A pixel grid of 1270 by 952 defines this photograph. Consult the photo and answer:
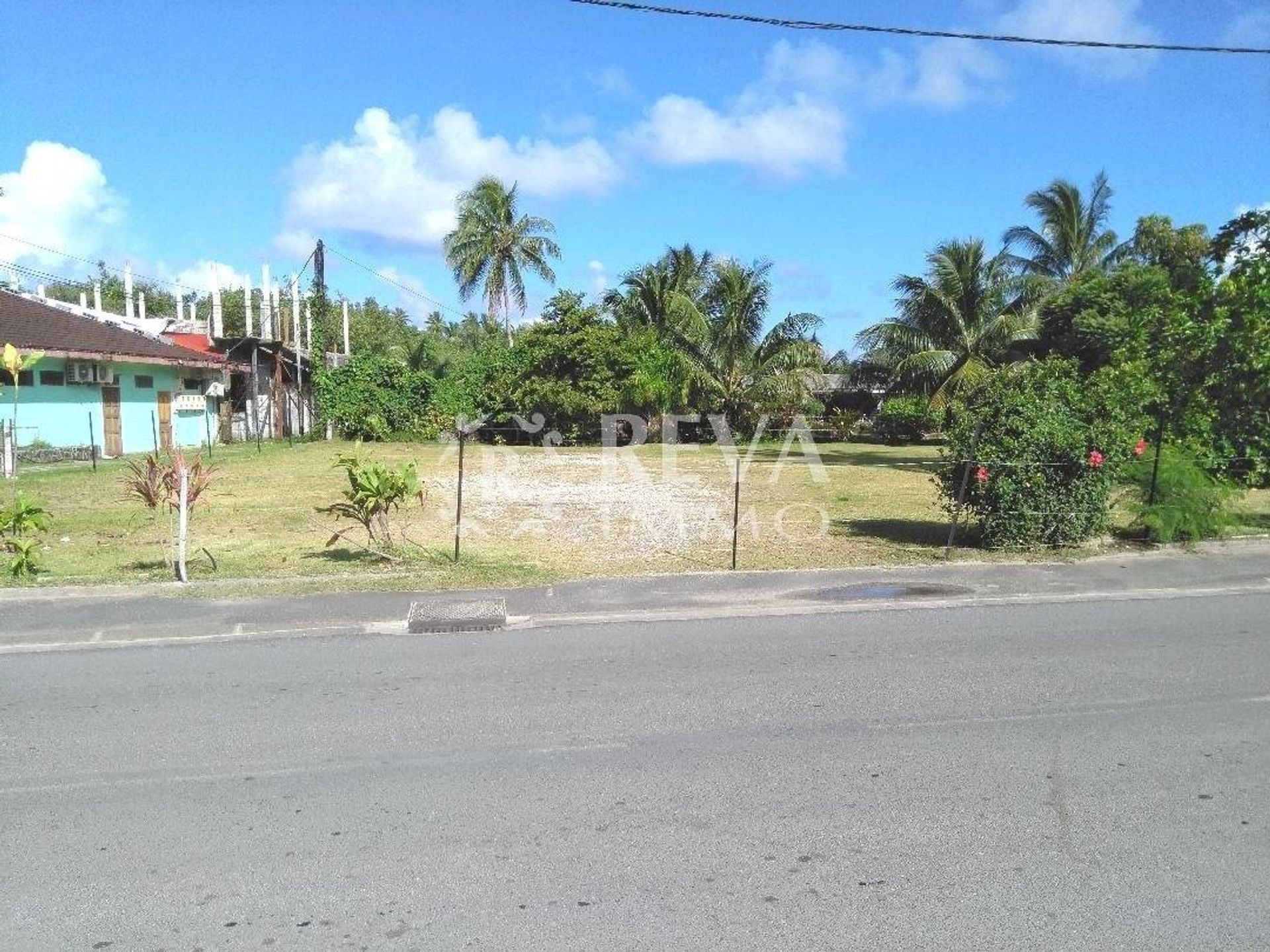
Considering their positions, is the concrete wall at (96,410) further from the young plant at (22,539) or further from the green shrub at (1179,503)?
the green shrub at (1179,503)

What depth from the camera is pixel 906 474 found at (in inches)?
951

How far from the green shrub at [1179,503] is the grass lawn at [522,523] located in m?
1.64

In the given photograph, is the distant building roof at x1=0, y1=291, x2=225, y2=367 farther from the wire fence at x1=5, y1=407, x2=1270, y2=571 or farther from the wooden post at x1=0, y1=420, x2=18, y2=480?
the wooden post at x1=0, y1=420, x2=18, y2=480

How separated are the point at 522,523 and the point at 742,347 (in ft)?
74.3

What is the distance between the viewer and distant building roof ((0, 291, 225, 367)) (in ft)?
81.7

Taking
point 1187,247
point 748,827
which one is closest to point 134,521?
point 748,827

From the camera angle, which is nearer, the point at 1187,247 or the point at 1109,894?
the point at 1109,894

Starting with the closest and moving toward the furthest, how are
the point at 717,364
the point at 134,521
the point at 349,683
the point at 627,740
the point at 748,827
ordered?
the point at 748,827, the point at 627,740, the point at 349,683, the point at 134,521, the point at 717,364

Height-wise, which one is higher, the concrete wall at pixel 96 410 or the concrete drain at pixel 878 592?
the concrete wall at pixel 96 410

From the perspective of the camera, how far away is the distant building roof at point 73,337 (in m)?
24.9

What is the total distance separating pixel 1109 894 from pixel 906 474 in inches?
829

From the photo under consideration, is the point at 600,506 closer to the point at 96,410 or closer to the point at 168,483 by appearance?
the point at 168,483

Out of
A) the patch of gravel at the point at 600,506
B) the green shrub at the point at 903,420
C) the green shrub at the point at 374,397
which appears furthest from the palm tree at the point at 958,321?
the green shrub at the point at 374,397

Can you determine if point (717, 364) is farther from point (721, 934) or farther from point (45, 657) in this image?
point (721, 934)
